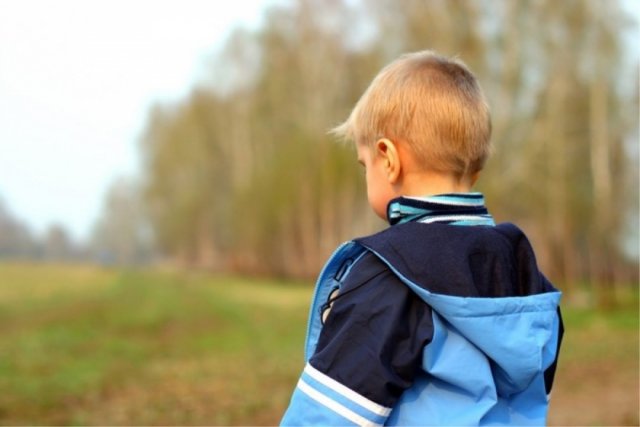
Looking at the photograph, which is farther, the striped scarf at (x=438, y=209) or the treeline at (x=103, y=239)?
the treeline at (x=103, y=239)

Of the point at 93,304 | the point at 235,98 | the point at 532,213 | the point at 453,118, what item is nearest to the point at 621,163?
the point at 532,213

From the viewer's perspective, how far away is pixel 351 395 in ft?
5.47

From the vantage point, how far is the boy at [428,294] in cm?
170

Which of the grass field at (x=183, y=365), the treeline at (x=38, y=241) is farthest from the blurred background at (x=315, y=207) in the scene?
the treeline at (x=38, y=241)

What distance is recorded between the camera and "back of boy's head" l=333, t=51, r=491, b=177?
6.22 feet

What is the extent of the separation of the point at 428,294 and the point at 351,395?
27 centimetres

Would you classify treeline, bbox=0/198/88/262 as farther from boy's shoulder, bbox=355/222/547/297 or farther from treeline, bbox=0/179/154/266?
boy's shoulder, bbox=355/222/547/297

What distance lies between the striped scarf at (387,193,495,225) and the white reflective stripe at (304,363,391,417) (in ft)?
1.45

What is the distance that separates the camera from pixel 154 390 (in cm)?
823

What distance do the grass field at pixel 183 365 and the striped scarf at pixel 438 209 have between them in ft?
15.0

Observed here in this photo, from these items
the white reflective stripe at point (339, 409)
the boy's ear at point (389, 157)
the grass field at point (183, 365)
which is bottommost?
the grass field at point (183, 365)

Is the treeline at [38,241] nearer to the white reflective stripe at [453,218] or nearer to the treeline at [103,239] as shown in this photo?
the treeline at [103,239]

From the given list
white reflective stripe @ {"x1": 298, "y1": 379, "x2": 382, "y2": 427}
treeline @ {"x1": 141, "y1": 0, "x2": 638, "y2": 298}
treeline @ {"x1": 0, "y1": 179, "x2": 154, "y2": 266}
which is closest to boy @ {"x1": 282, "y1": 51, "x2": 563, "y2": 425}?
white reflective stripe @ {"x1": 298, "y1": 379, "x2": 382, "y2": 427}

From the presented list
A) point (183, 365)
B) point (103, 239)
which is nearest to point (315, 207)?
point (183, 365)
